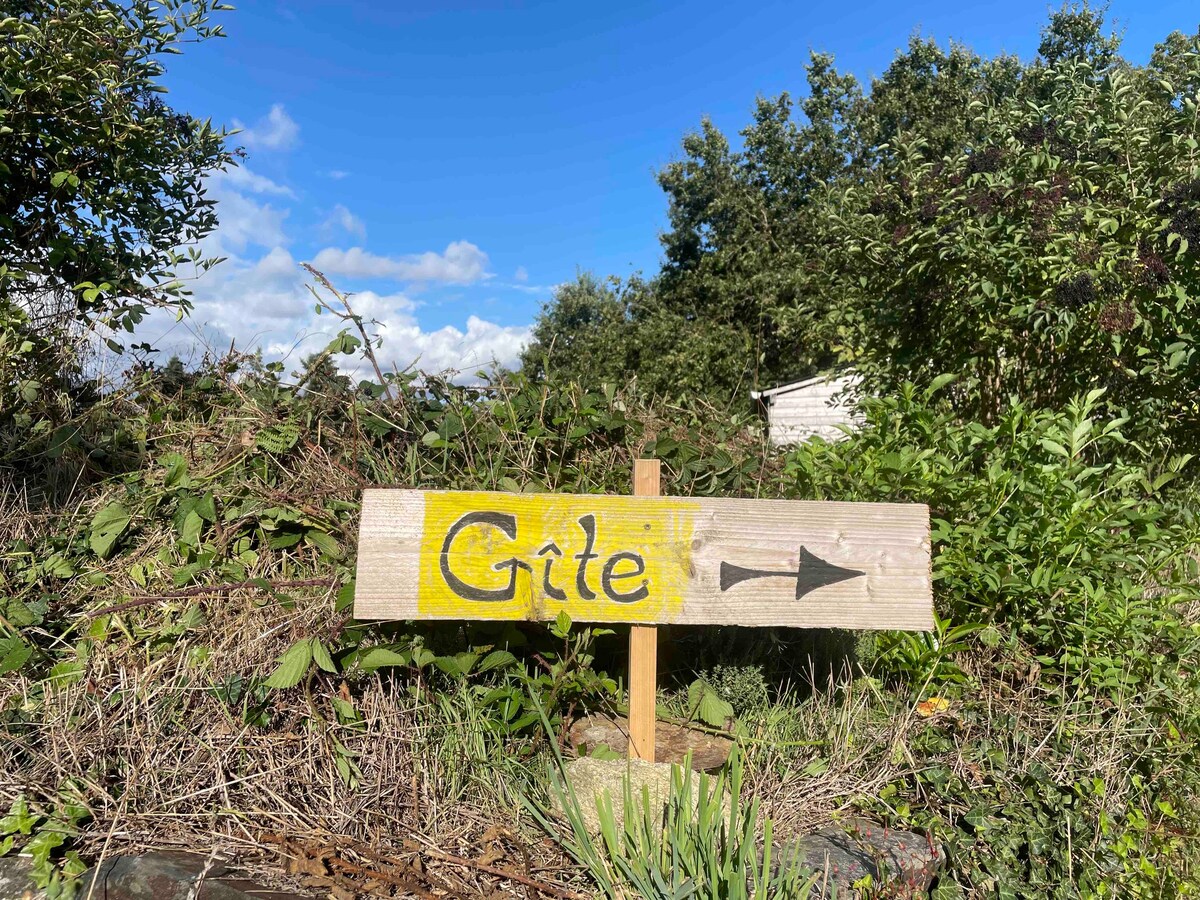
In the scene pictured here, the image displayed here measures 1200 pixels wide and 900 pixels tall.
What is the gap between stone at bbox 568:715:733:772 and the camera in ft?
9.10

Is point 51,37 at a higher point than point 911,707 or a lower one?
higher

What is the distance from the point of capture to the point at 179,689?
2.68 meters

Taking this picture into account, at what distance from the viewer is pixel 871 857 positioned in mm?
2328

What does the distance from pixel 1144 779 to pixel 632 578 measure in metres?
1.85

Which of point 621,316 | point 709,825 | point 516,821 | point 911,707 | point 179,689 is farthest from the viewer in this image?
point 621,316

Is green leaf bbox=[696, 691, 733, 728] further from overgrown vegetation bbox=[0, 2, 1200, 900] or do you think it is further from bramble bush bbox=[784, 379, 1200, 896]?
bramble bush bbox=[784, 379, 1200, 896]

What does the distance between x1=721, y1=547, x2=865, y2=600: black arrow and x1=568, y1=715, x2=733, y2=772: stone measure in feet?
1.96

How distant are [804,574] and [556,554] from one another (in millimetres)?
813

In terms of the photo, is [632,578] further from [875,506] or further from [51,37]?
[51,37]

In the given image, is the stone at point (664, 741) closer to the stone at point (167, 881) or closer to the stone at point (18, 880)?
the stone at point (167, 881)

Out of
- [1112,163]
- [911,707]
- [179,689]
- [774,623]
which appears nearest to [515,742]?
[774,623]

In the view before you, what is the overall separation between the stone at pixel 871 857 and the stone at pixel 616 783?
29 centimetres

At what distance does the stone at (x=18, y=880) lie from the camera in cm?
229

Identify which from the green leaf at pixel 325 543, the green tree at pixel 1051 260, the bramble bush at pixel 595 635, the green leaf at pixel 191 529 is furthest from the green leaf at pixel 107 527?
the green tree at pixel 1051 260
